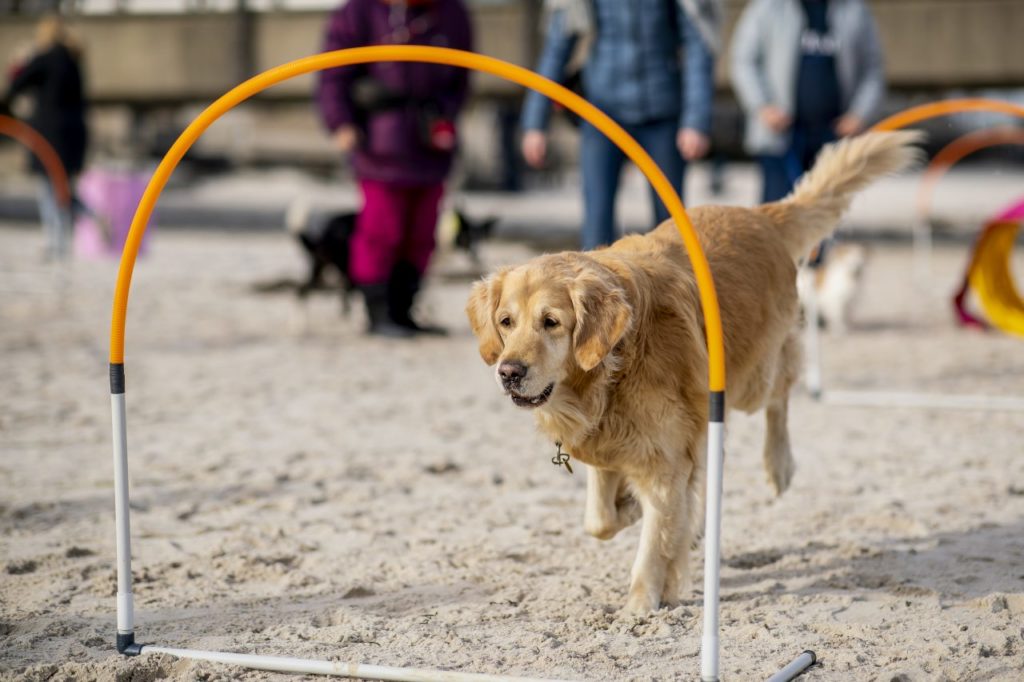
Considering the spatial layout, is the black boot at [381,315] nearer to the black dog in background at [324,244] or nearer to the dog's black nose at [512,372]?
the black dog in background at [324,244]

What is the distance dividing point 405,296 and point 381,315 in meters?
0.22

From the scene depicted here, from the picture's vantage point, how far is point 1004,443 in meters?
5.38

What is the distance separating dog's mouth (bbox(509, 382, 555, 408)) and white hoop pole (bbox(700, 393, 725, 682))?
62cm

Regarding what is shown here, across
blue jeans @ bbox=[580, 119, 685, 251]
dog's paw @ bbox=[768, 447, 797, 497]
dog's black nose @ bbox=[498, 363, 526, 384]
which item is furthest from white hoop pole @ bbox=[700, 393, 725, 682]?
blue jeans @ bbox=[580, 119, 685, 251]

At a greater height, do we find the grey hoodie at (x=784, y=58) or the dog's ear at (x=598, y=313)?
the grey hoodie at (x=784, y=58)

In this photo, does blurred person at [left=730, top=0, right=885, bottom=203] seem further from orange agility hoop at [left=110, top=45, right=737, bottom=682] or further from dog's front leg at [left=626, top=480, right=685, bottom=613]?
orange agility hoop at [left=110, top=45, right=737, bottom=682]

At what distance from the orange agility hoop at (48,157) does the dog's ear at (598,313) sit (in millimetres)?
9722

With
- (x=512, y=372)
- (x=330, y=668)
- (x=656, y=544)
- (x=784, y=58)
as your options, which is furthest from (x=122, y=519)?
(x=784, y=58)

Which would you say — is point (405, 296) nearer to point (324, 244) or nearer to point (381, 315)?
point (381, 315)

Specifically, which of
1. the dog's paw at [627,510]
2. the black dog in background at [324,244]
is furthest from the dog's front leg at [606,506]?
the black dog in background at [324,244]

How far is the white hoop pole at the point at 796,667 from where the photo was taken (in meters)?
2.78

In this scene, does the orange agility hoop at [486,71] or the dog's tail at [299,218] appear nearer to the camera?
the orange agility hoop at [486,71]

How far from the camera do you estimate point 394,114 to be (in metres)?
7.75

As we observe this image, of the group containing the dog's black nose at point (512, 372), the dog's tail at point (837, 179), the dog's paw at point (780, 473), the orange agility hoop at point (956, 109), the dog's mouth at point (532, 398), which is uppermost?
the orange agility hoop at point (956, 109)
